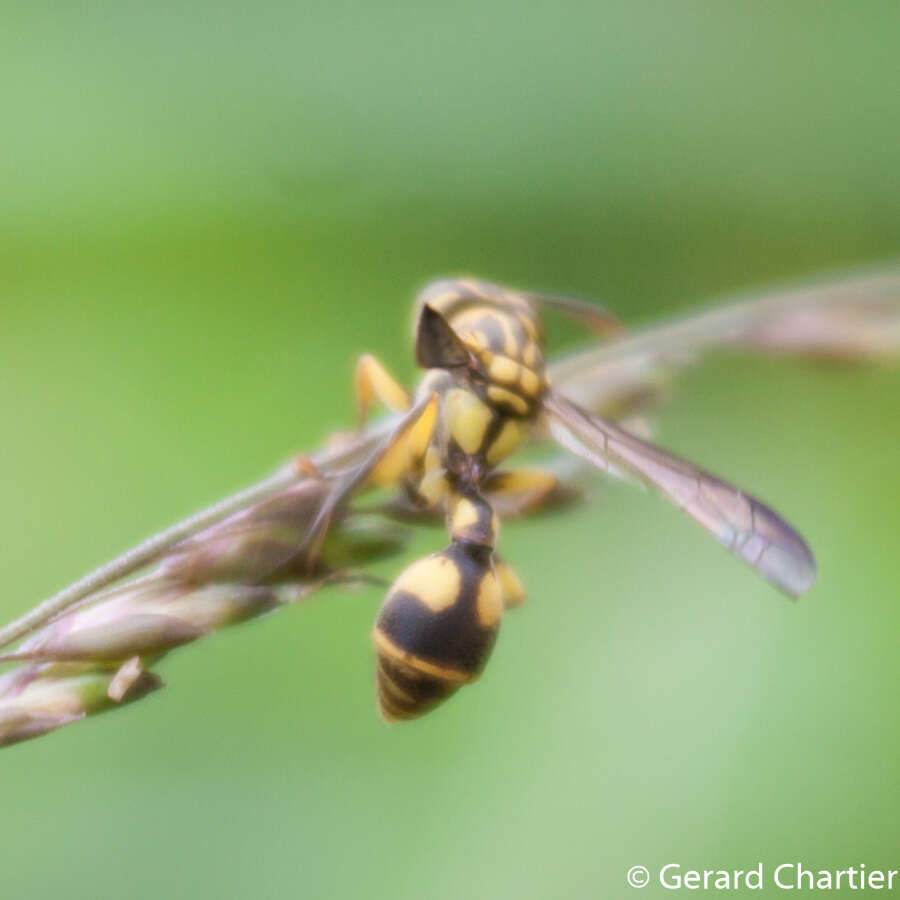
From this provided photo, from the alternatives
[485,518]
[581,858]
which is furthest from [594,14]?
[581,858]

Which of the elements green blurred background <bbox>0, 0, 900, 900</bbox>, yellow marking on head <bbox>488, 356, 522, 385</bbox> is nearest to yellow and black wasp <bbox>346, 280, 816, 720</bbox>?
yellow marking on head <bbox>488, 356, 522, 385</bbox>

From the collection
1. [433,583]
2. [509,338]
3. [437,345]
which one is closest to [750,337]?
[509,338]

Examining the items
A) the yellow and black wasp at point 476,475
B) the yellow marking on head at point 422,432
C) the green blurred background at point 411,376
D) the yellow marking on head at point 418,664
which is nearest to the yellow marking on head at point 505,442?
the yellow and black wasp at point 476,475

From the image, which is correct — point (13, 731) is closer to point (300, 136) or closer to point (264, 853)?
point (264, 853)

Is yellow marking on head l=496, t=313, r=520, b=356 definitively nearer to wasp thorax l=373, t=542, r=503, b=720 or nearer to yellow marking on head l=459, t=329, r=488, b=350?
yellow marking on head l=459, t=329, r=488, b=350

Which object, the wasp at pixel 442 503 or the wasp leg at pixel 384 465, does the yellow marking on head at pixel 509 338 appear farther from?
the wasp leg at pixel 384 465

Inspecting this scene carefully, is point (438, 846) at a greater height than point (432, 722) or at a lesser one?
lesser

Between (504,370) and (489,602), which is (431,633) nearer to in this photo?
(489,602)
